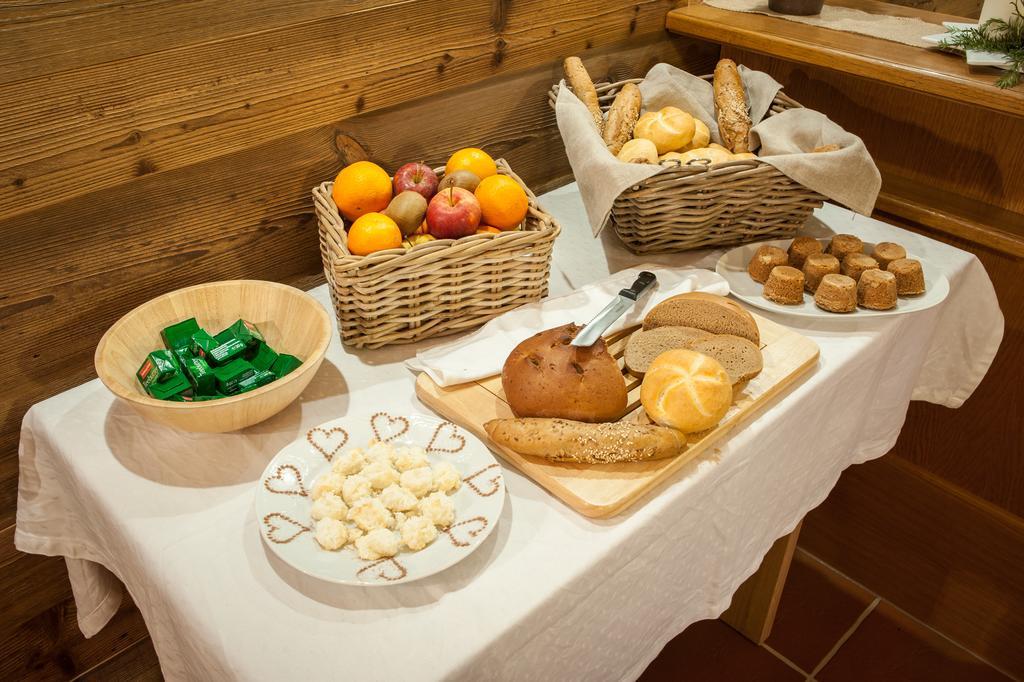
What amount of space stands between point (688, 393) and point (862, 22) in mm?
1080

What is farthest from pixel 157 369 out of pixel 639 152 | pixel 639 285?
pixel 639 152

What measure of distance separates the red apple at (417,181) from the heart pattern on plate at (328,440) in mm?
386

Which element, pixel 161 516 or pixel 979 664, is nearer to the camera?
pixel 161 516

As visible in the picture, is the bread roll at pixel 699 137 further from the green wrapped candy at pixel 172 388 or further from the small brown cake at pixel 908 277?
the green wrapped candy at pixel 172 388

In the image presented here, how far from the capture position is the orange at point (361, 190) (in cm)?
108

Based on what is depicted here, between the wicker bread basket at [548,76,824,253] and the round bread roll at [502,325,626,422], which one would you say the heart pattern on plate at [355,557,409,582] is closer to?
the round bread roll at [502,325,626,422]

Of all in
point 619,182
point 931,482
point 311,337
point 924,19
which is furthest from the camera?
point 931,482

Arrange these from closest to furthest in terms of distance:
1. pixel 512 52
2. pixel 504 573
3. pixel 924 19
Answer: pixel 504 573
pixel 512 52
pixel 924 19

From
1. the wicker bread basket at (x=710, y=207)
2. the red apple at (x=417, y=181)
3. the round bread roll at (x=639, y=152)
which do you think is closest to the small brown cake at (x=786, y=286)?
the wicker bread basket at (x=710, y=207)

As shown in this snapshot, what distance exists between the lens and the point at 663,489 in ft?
2.81

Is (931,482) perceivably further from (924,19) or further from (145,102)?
(145,102)

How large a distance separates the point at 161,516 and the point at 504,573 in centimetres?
37

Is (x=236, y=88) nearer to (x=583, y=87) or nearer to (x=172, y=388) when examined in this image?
(x=172, y=388)

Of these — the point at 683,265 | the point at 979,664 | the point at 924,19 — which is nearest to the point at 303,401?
the point at 683,265
